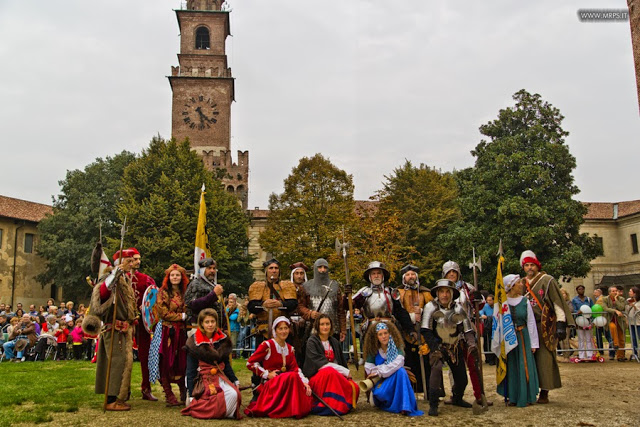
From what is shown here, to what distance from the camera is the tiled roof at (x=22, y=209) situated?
4231 centimetres

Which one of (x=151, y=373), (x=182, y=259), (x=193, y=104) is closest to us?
(x=151, y=373)

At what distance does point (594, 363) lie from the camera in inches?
526

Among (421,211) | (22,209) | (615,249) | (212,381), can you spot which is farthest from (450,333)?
(615,249)

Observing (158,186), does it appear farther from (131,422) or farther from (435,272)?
(131,422)

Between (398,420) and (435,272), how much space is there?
28.1 meters

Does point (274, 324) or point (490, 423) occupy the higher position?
point (274, 324)

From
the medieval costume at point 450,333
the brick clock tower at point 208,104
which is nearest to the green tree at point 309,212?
the brick clock tower at point 208,104

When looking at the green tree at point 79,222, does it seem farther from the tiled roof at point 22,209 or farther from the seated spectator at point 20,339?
the seated spectator at point 20,339

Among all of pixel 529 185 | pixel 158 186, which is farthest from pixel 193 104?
pixel 529 185

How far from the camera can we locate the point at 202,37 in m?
52.5

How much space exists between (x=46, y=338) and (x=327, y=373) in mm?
11943

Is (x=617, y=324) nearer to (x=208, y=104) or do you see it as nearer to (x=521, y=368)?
(x=521, y=368)

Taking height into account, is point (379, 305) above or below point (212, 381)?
above

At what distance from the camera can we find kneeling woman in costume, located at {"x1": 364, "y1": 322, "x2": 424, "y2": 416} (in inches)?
278
